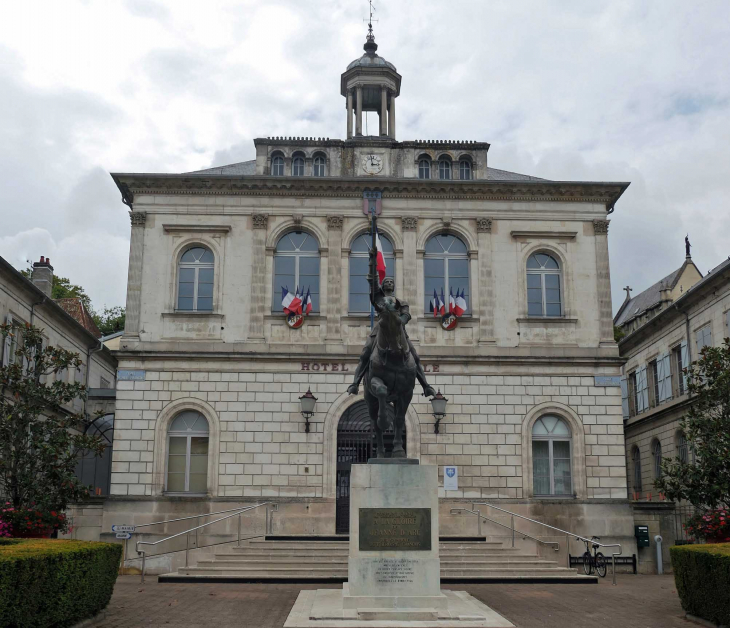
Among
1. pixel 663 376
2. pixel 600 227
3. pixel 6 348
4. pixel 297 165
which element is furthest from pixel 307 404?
pixel 663 376

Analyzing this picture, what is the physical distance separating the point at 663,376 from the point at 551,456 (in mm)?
12999

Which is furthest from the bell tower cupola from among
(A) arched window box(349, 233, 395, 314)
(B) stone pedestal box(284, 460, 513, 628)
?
(B) stone pedestal box(284, 460, 513, 628)

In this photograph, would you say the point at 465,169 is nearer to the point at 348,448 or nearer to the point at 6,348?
the point at 348,448

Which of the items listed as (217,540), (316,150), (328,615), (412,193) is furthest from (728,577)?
(316,150)

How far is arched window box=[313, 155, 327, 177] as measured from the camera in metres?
28.5

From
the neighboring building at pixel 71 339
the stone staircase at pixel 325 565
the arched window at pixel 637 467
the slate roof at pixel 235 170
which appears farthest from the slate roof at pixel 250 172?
the arched window at pixel 637 467

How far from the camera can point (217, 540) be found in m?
24.5

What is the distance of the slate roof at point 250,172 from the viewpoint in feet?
94.3

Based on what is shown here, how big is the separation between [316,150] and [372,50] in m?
6.02

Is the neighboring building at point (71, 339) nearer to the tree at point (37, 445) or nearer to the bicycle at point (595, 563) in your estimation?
the tree at point (37, 445)

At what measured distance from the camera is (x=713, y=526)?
1683 cm

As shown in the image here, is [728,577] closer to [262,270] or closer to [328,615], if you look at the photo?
[328,615]

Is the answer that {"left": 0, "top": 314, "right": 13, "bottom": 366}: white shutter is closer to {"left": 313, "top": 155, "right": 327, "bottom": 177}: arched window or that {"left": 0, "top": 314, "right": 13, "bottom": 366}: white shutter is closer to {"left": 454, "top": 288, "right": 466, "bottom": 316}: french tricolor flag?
{"left": 313, "top": 155, "right": 327, "bottom": 177}: arched window

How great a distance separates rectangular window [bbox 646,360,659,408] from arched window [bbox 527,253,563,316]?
42.0ft
